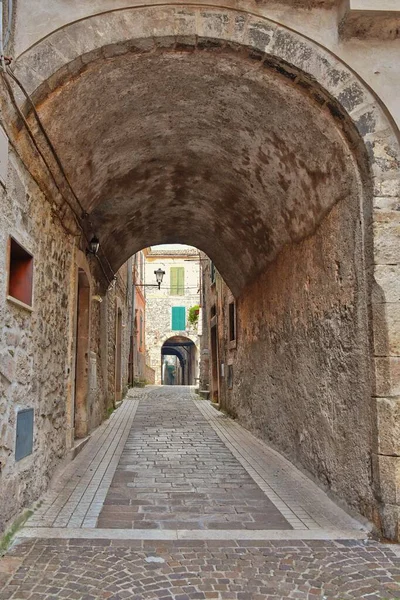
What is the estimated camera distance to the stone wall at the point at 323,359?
383 centimetres

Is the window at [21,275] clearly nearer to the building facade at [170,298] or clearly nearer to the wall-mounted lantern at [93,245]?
the wall-mounted lantern at [93,245]

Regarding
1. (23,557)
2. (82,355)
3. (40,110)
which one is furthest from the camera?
(82,355)

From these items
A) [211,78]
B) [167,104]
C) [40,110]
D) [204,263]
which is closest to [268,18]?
[211,78]

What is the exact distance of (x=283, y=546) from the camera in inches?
129

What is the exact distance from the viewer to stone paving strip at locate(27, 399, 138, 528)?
3.71 m

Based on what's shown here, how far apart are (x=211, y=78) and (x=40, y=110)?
1508 millimetres

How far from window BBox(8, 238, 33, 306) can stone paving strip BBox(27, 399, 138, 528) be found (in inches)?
66.2

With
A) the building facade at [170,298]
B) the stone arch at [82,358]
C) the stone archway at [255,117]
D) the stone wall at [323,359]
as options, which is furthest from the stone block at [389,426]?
the building facade at [170,298]

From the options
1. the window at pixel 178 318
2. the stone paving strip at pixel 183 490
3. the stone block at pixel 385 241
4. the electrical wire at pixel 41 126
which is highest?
the window at pixel 178 318

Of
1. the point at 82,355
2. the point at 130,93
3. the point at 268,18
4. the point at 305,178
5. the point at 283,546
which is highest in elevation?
the point at 268,18

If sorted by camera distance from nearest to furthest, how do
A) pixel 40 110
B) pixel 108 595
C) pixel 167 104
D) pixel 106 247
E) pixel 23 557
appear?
pixel 108 595
pixel 23 557
pixel 40 110
pixel 167 104
pixel 106 247

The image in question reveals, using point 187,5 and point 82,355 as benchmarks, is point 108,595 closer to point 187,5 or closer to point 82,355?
point 187,5

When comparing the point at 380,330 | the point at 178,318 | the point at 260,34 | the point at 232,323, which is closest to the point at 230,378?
the point at 232,323

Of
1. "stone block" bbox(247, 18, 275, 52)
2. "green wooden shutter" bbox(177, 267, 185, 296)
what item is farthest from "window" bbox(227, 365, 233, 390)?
"green wooden shutter" bbox(177, 267, 185, 296)
